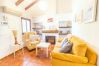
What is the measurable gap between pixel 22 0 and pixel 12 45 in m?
2.10

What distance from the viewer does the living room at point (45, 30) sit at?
1.85m

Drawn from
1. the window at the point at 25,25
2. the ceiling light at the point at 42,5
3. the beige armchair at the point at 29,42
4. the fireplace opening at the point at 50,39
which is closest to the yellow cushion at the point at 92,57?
the beige armchair at the point at 29,42

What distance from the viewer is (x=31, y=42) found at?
175 inches

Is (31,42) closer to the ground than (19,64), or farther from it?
farther from it

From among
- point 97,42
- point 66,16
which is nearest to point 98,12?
point 97,42

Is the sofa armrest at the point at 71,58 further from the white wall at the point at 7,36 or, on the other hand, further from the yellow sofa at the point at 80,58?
the white wall at the point at 7,36

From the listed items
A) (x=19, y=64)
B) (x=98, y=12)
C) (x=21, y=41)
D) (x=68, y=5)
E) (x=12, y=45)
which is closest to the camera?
(x=98, y=12)

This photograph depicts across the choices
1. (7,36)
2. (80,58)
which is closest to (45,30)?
(7,36)

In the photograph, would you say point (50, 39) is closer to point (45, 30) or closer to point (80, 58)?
point (45, 30)

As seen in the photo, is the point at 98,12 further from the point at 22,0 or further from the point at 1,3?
the point at 22,0

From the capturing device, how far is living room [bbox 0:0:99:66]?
6.08 ft

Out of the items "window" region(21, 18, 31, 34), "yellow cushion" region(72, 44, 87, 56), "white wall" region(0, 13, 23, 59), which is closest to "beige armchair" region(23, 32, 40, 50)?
"window" region(21, 18, 31, 34)

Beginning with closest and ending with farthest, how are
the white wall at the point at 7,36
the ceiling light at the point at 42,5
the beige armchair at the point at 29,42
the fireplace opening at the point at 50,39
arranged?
1. the white wall at the point at 7,36
2. the beige armchair at the point at 29,42
3. the ceiling light at the point at 42,5
4. the fireplace opening at the point at 50,39

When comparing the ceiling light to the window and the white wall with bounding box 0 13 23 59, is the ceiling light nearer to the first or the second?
the window
